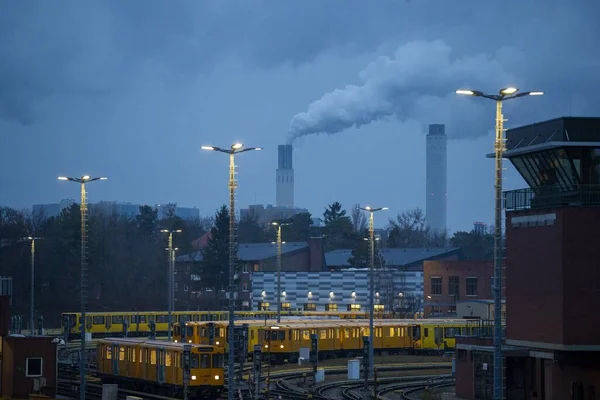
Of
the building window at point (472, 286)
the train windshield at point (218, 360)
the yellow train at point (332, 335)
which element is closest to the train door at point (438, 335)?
the yellow train at point (332, 335)

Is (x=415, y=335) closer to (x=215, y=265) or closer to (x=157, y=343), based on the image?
(x=157, y=343)

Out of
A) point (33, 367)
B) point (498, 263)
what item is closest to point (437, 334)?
point (33, 367)

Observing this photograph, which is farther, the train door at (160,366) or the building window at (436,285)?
the building window at (436,285)

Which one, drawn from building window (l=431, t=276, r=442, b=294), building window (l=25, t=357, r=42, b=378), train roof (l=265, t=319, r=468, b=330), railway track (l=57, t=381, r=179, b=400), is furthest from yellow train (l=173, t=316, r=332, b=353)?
building window (l=431, t=276, r=442, b=294)

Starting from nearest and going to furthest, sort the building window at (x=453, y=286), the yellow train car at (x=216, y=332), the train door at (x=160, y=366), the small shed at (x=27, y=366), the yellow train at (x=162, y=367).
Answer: the small shed at (x=27, y=366), the yellow train at (x=162, y=367), the train door at (x=160, y=366), the yellow train car at (x=216, y=332), the building window at (x=453, y=286)

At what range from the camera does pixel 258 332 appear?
8044 centimetres

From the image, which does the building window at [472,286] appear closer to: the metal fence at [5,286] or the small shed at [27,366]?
the metal fence at [5,286]

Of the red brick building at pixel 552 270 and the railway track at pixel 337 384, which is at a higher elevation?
the red brick building at pixel 552 270

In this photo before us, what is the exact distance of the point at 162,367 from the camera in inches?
2255

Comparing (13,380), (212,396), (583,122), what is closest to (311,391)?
(212,396)

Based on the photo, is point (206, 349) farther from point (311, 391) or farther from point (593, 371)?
point (593, 371)

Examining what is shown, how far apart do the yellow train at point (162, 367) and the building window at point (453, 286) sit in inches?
2305

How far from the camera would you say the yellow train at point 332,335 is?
79562mm

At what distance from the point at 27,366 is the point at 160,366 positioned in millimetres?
8053
